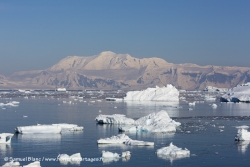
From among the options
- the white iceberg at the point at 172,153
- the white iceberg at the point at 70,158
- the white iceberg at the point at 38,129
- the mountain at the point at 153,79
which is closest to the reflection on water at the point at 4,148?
the white iceberg at the point at 70,158

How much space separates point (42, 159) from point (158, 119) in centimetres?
1221

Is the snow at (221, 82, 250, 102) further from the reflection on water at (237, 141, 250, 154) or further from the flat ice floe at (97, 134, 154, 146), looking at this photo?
the flat ice floe at (97, 134, 154, 146)

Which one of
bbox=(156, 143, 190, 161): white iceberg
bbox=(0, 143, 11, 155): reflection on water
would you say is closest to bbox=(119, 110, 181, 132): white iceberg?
bbox=(156, 143, 190, 161): white iceberg

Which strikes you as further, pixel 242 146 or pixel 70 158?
pixel 242 146

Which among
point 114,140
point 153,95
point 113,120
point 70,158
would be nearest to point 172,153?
point 114,140

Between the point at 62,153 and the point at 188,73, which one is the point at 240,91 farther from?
the point at 188,73

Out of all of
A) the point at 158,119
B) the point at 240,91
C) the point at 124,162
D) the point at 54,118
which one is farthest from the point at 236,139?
the point at 240,91

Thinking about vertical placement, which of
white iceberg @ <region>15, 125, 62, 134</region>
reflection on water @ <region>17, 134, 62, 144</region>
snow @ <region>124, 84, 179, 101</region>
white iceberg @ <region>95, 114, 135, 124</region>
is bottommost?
reflection on water @ <region>17, 134, 62, 144</region>

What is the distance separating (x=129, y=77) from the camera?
19775 centimetres

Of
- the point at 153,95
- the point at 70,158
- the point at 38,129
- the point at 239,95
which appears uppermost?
the point at 239,95

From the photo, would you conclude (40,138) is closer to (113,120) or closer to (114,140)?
(114,140)

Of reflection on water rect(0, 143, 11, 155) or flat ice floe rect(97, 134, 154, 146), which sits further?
flat ice floe rect(97, 134, 154, 146)

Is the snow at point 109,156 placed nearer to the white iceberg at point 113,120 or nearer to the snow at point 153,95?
the white iceberg at point 113,120

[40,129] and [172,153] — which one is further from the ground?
[40,129]
